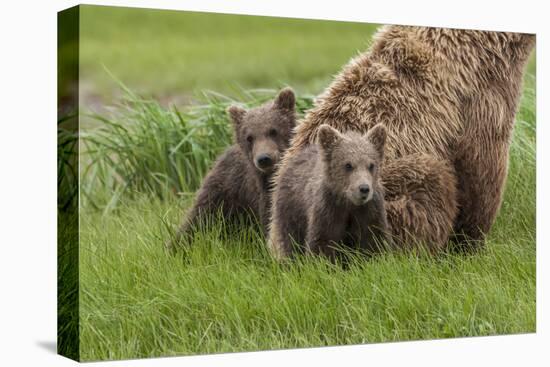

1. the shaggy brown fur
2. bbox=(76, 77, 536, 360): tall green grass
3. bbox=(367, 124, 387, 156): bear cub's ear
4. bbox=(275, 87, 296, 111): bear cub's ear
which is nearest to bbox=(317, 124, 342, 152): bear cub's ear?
bbox=(367, 124, 387, 156): bear cub's ear

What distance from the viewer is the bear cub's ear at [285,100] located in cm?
659

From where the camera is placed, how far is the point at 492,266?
6.89 m

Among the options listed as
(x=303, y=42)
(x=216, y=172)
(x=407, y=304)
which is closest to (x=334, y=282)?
(x=407, y=304)

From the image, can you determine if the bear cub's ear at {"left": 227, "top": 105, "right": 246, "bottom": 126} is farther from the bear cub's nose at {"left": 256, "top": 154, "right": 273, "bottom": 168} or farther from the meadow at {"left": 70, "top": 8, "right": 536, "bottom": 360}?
the meadow at {"left": 70, "top": 8, "right": 536, "bottom": 360}

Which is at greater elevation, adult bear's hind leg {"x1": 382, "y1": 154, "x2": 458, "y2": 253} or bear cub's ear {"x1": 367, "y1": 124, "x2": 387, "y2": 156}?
bear cub's ear {"x1": 367, "y1": 124, "x2": 387, "y2": 156}

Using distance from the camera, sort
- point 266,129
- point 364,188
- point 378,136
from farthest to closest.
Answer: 1. point 266,129
2. point 378,136
3. point 364,188

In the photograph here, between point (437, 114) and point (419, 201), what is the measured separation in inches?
28.1

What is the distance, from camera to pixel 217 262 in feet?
20.9

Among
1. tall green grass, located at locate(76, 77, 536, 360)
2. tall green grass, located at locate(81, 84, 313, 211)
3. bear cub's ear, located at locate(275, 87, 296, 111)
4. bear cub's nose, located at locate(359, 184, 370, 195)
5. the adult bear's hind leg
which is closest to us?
bear cub's nose, located at locate(359, 184, 370, 195)

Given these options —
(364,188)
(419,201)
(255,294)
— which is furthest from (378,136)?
(255,294)

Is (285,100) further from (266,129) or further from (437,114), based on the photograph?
(437,114)

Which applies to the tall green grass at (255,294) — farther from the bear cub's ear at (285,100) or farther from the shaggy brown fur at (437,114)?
the bear cub's ear at (285,100)

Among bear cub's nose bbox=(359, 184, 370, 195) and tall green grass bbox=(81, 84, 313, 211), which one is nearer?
bear cub's nose bbox=(359, 184, 370, 195)

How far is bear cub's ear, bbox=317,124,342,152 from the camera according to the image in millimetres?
6031
